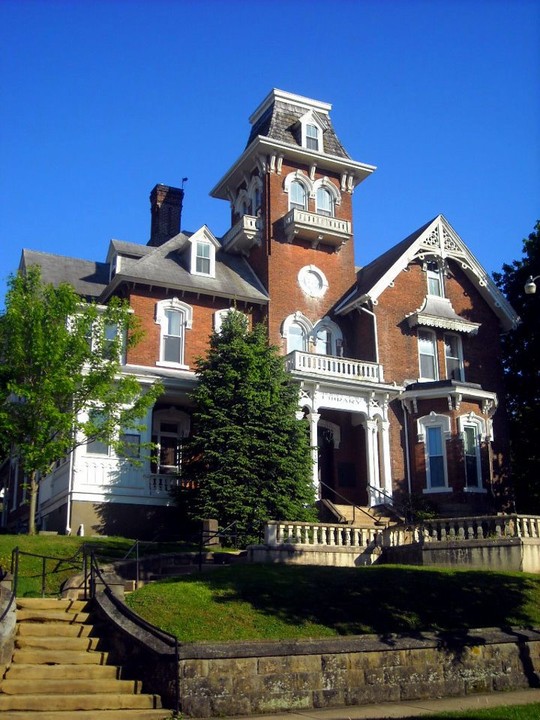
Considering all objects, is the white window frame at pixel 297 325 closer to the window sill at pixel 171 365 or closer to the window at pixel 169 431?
the window sill at pixel 171 365

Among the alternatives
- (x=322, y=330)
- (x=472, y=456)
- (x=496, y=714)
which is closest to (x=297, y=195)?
(x=322, y=330)

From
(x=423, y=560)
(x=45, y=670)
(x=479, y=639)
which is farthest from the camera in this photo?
(x=423, y=560)

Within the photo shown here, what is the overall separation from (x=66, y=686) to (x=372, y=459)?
69.1 feet

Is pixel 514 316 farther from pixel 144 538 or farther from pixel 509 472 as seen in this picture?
pixel 144 538

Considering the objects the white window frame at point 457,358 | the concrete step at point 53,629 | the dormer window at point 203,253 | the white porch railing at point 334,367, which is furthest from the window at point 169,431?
the concrete step at point 53,629

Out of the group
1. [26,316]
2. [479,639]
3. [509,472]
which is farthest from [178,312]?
[479,639]

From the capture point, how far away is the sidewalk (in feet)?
39.6

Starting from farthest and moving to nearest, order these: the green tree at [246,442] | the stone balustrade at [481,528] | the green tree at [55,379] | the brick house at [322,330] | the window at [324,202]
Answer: the window at [324,202], the brick house at [322,330], the green tree at [246,442], the green tree at [55,379], the stone balustrade at [481,528]

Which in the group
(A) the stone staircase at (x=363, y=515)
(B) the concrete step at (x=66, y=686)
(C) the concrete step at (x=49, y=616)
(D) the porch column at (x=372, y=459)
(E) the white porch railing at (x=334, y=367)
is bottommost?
(B) the concrete step at (x=66, y=686)

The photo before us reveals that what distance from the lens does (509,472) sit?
35375 mm

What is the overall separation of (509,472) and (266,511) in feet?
45.2

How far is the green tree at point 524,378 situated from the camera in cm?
3772

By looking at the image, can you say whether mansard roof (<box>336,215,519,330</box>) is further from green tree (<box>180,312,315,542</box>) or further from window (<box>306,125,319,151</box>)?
green tree (<box>180,312,315,542</box>)

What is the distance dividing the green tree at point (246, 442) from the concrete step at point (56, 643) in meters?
10.5
